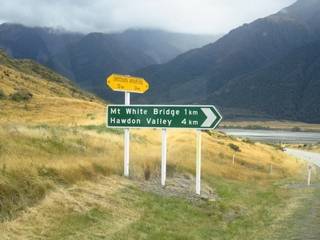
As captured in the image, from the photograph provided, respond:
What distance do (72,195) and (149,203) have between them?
2.45 m

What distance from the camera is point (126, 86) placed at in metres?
18.7

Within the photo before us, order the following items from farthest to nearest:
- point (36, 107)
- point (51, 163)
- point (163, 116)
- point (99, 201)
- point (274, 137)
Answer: point (274, 137), point (36, 107), point (163, 116), point (51, 163), point (99, 201)

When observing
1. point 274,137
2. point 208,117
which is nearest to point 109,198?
point 208,117

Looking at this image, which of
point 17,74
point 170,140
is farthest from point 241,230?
point 17,74

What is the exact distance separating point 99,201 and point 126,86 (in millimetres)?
5428

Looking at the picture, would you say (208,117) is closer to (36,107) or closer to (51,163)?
(51,163)

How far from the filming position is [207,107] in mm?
17781

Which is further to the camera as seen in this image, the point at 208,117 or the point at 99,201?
the point at 208,117

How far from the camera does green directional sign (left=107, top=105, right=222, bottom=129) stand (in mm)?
17891

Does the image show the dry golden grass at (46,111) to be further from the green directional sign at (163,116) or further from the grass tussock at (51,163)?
the green directional sign at (163,116)

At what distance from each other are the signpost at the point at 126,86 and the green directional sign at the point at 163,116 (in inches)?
14.9

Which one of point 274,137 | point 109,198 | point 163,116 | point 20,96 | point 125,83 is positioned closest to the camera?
point 109,198

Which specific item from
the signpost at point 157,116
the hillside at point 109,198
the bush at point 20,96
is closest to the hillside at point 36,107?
the bush at point 20,96

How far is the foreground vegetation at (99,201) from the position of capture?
39.3 ft
